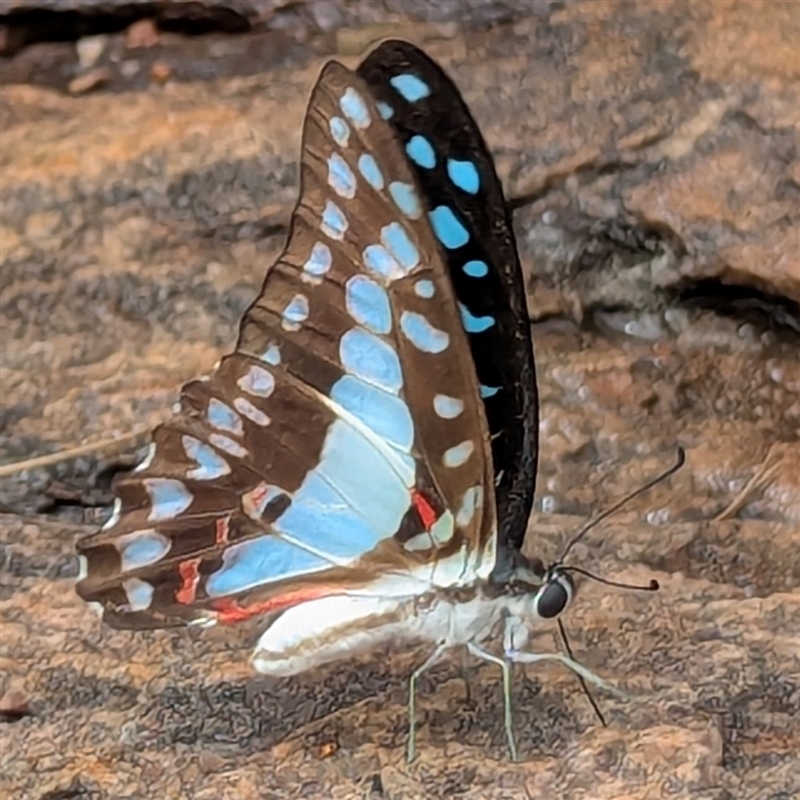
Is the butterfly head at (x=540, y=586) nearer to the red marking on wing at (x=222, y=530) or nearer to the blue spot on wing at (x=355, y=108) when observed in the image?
the red marking on wing at (x=222, y=530)

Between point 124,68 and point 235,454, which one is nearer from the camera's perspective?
point 235,454

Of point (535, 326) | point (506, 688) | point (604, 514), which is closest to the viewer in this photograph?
point (506, 688)

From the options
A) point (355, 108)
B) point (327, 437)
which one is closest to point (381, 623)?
point (327, 437)

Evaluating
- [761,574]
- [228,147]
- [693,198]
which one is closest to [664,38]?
[693,198]

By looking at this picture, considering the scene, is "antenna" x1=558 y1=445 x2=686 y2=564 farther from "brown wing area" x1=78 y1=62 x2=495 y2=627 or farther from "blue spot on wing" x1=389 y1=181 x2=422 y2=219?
"blue spot on wing" x1=389 y1=181 x2=422 y2=219

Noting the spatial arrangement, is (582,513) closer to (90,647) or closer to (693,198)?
(693,198)

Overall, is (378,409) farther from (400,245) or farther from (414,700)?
(414,700)

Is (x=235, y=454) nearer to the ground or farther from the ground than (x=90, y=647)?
farther from the ground
